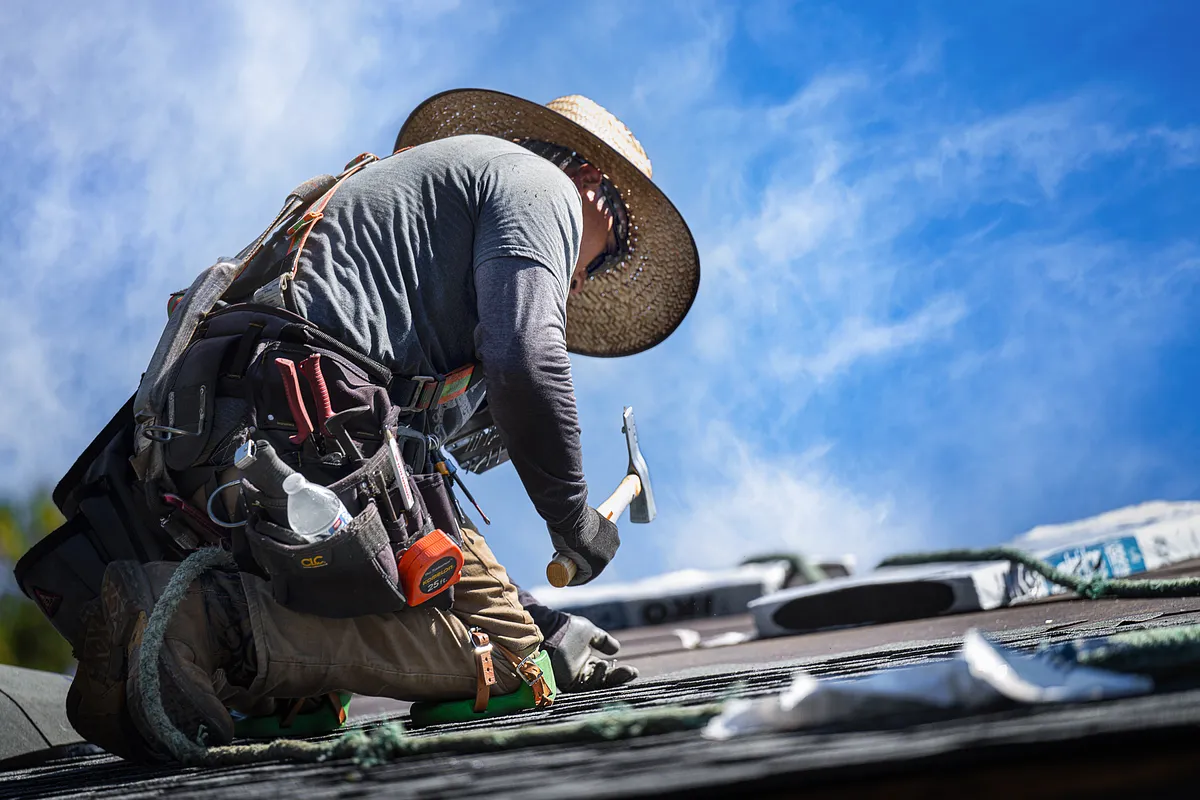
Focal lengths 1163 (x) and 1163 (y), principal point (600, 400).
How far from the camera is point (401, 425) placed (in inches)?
92.4

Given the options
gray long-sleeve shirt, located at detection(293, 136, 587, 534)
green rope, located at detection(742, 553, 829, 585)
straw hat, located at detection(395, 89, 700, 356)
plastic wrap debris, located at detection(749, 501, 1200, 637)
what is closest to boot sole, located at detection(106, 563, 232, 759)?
gray long-sleeve shirt, located at detection(293, 136, 587, 534)

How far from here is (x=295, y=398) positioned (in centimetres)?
205

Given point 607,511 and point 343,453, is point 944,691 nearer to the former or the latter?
point 343,453

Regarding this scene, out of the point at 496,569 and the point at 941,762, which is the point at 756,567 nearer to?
the point at 496,569

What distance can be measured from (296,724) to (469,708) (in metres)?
0.41

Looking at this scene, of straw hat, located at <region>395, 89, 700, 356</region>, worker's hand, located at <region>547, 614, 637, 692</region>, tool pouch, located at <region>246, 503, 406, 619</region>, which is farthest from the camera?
straw hat, located at <region>395, 89, 700, 356</region>

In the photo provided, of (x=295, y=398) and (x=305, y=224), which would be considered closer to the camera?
(x=295, y=398)

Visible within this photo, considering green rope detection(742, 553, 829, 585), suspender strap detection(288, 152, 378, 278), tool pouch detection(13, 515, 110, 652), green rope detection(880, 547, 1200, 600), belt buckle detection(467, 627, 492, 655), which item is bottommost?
green rope detection(880, 547, 1200, 600)

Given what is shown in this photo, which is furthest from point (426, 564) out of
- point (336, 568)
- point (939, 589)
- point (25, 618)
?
point (25, 618)

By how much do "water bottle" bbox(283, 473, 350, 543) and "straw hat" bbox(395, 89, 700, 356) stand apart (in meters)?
1.33

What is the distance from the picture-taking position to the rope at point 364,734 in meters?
1.29

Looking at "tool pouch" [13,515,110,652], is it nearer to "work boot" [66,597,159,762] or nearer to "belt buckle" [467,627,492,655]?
"work boot" [66,597,159,762]

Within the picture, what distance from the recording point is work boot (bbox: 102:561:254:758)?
1975mm

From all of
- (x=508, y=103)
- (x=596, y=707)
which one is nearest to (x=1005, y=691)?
(x=596, y=707)
